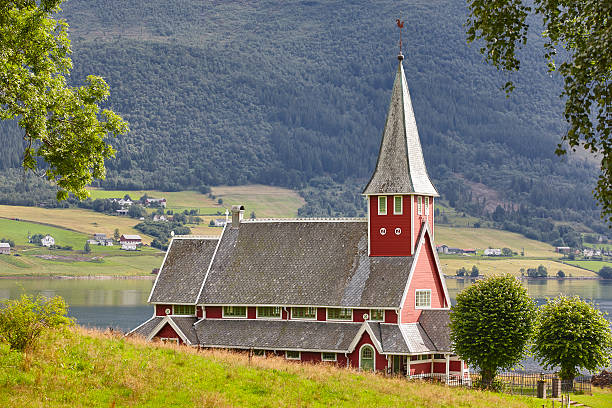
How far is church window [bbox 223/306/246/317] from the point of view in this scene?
64750 millimetres

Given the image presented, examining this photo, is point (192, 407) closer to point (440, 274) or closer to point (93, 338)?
point (93, 338)

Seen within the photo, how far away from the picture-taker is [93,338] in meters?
37.9

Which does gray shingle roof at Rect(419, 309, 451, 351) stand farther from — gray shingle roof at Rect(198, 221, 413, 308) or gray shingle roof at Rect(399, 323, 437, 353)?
gray shingle roof at Rect(198, 221, 413, 308)

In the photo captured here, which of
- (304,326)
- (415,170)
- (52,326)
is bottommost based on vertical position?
(304,326)

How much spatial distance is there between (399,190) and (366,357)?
11.7 meters

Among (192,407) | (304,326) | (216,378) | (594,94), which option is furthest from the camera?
(304,326)

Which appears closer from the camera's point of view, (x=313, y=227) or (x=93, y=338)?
(x=93, y=338)

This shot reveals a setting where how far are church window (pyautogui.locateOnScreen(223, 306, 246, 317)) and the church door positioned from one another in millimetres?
9814

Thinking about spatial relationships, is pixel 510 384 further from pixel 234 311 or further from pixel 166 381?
pixel 166 381

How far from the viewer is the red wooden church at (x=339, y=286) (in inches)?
2336

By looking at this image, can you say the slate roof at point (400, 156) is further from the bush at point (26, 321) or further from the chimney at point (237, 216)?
the bush at point (26, 321)

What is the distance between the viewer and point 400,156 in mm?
64625

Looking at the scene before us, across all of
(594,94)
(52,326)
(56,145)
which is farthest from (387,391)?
(594,94)

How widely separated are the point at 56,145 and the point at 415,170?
36371 mm
